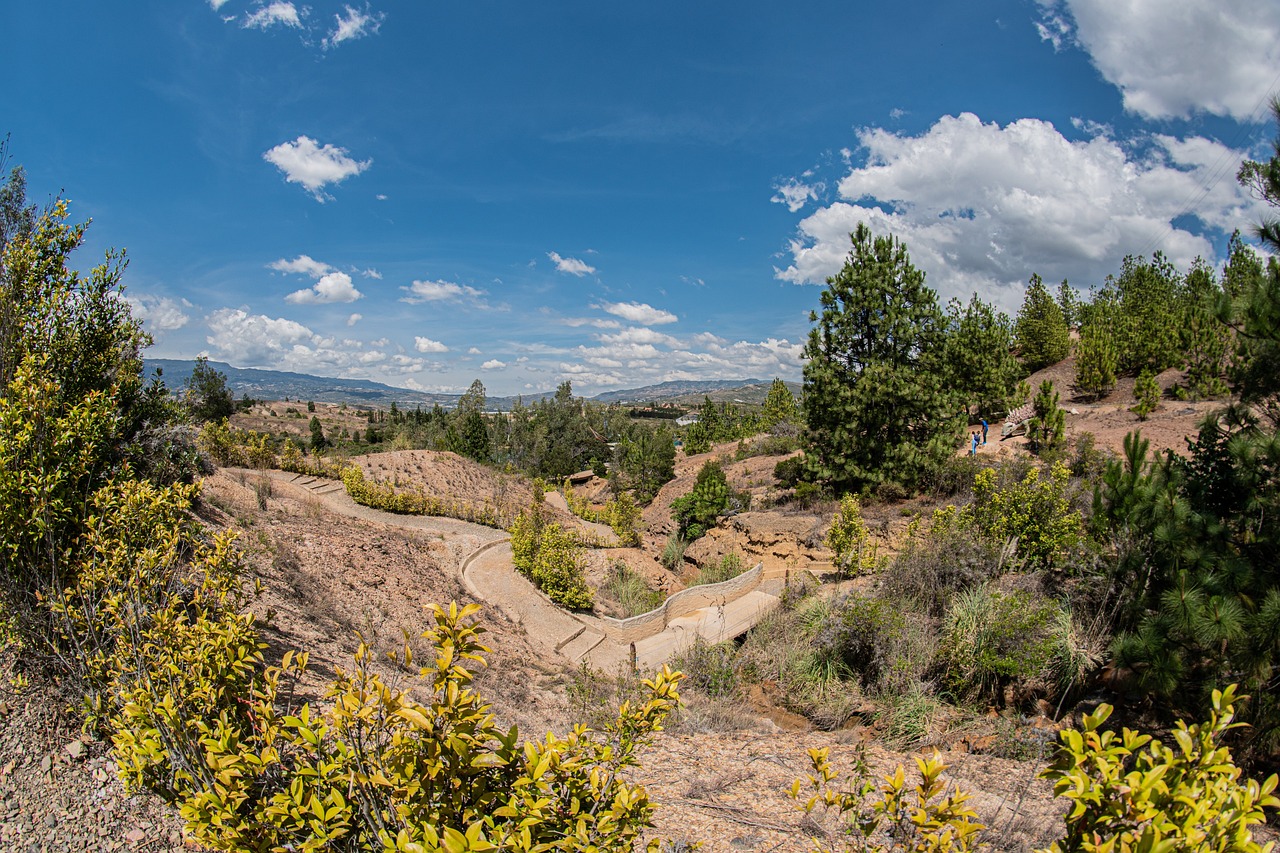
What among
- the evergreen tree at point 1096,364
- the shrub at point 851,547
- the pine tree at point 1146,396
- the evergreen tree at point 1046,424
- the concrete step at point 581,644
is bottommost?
the concrete step at point 581,644

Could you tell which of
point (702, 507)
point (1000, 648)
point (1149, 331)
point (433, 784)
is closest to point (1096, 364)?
point (1149, 331)

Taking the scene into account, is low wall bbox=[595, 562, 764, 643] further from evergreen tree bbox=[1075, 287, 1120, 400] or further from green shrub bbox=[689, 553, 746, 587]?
evergreen tree bbox=[1075, 287, 1120, 400]

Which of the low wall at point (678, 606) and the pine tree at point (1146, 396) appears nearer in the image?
the low wall at point (678, 606)

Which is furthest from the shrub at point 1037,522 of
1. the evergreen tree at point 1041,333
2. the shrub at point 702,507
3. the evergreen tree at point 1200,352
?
the evergreen tree at point 1041,333

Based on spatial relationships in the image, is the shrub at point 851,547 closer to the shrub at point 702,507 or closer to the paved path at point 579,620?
the paved path at point 579,620

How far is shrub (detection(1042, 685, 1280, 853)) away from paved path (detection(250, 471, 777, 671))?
6336 mm

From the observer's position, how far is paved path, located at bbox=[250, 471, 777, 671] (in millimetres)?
8820

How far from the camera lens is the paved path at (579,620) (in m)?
8.82

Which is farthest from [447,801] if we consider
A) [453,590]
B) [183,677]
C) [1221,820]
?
[453,590]

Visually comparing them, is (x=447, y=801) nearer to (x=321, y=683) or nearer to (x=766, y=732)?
(x=321, y=683)

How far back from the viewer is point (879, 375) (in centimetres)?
1447

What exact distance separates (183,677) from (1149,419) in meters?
25.8

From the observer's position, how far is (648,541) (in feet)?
57.4

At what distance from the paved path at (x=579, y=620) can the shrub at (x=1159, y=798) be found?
6.34 m
